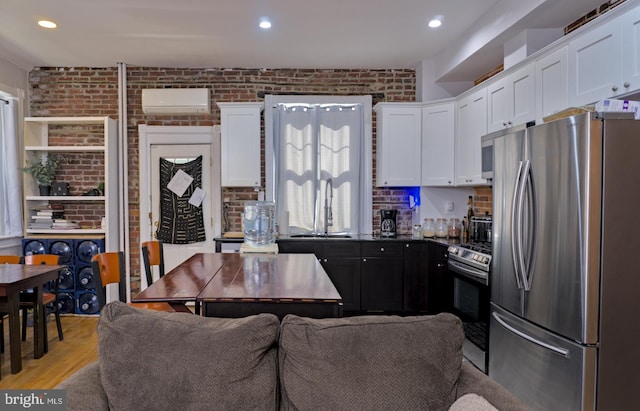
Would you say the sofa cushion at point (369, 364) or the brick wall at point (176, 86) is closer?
the sofa cushion at point (369, 364)

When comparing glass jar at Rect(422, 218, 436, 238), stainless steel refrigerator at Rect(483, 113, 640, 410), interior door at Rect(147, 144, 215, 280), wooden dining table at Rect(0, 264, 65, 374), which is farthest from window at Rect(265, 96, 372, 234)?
stainless steel refrigerator at Rect(483, 113, 640, 410)

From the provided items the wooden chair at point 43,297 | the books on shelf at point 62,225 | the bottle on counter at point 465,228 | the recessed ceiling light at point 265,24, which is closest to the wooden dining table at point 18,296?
the wooden chair at point 43,297

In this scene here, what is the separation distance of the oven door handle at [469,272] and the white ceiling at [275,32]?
77.2 inches

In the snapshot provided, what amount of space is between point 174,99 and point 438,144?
3.13 meters

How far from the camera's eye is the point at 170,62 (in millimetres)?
4773

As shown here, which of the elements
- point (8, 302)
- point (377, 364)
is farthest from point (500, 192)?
point (8, 302)

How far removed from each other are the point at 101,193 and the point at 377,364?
179 inches

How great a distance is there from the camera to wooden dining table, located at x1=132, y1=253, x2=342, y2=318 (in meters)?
1.93

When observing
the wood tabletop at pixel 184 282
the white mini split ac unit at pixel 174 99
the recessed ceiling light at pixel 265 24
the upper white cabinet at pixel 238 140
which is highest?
the recessed ceiling light at pixel 265 24

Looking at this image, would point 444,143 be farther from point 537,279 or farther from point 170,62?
point 170,62

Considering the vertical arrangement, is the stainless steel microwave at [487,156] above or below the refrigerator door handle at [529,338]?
above

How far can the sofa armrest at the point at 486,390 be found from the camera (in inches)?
51.6

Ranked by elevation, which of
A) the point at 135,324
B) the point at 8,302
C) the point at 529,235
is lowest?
the point at 8,302

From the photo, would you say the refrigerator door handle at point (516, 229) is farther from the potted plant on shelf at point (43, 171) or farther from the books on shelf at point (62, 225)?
the potted plant on shelf at point (43, 171)
